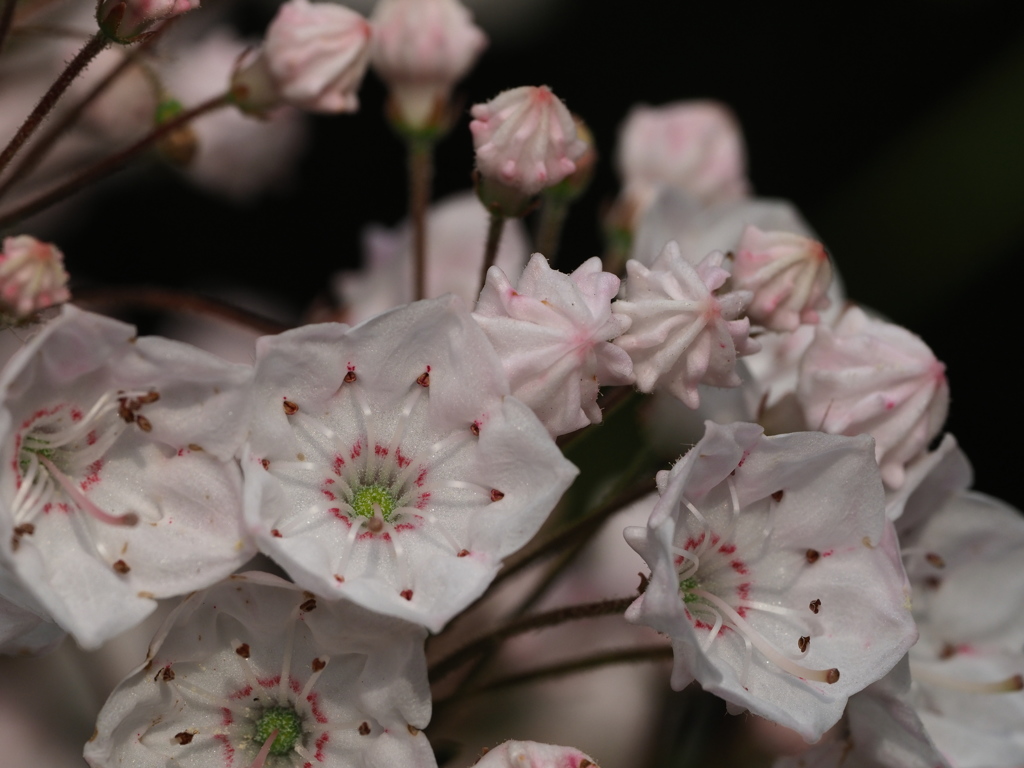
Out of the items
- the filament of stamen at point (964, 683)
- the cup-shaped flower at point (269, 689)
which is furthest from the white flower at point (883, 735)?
the cup-shaped flower at point (269, 689)

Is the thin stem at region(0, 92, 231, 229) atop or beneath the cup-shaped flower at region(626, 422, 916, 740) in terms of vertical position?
atop

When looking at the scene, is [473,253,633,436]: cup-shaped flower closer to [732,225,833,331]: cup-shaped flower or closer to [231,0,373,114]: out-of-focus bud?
[732,225,833,331]: cup-shaped flower

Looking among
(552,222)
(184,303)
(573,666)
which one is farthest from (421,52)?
(573,666)

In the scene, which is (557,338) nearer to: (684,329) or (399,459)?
(684,329)

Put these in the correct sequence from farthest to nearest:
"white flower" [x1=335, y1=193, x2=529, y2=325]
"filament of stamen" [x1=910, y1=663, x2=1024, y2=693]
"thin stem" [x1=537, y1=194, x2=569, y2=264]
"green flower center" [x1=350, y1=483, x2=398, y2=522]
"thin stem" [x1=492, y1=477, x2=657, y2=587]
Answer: "white flower" [x1=335, y1=193, x2=529, y2=325], "thin stem" [x1=537, y1=194, x2=569, y2=264], "filament of stamen" [x1=910, y1=663, x2=1024, y2=693], "thin stem" [x1=492, y1=477, x2=657, y2=587], "green flower center" [x1=350, y1=483, x2=398, y2=522]

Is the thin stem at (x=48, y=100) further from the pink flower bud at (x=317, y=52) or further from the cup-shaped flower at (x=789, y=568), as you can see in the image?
the cup-shaped flower at (x=789, y=568)

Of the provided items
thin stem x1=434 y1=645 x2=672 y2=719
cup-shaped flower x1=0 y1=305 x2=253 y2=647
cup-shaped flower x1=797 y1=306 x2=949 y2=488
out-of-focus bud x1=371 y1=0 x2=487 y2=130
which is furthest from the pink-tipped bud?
cup-shaped flower x1=797 y1=306 x2=949 y2=488
